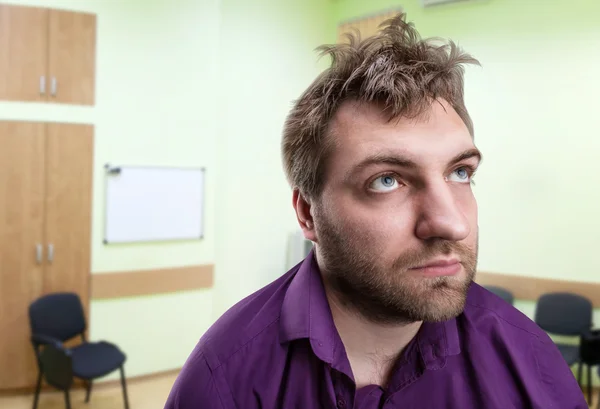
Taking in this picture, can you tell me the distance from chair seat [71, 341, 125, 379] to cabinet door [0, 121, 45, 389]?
17.4 inches

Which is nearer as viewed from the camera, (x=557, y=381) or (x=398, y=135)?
(x=398, y=135)

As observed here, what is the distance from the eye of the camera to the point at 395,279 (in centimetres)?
76

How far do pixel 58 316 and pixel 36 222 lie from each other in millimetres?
597

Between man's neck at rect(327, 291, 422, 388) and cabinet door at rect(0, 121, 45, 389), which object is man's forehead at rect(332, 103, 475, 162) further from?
cabinet door at rect(0, 121, 45, 389)

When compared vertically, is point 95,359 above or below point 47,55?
below

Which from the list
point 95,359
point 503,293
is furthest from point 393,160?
point 95,359

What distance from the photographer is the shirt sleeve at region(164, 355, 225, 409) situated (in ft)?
2.62

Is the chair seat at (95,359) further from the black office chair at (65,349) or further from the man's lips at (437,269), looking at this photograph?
the man's lips at (437,269)

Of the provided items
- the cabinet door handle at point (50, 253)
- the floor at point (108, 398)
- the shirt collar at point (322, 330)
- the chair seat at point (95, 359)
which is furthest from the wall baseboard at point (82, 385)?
the shirt collar at point (322, 330)

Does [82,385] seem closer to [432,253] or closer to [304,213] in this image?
[304,213]

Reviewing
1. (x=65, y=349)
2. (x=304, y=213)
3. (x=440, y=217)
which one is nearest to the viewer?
(x=440, y=217)

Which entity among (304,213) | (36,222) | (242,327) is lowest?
(36,222)

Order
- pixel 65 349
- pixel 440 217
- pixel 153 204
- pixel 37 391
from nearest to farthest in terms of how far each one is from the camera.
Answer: pixel 440 217 → pixel 65 349 → pixel 37 391 → pixel 153 204

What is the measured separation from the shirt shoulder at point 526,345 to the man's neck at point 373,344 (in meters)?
0.14
